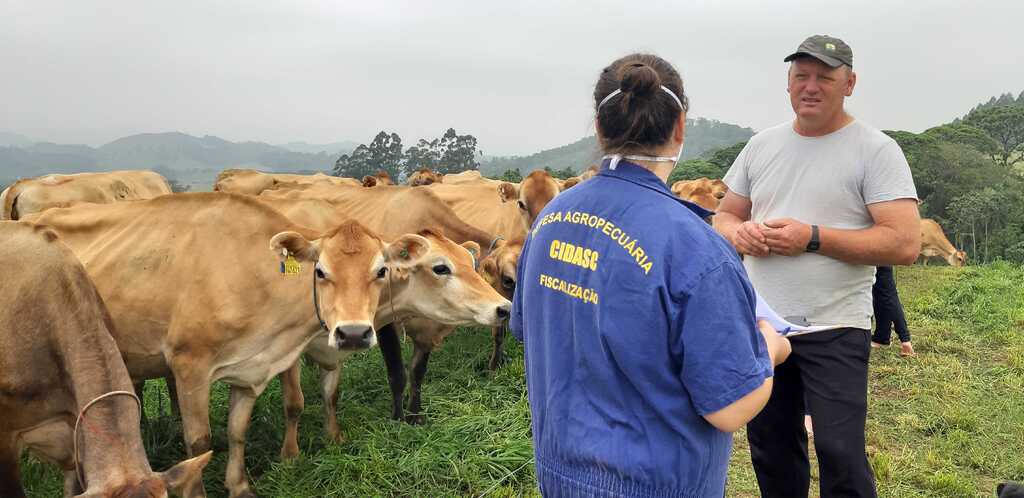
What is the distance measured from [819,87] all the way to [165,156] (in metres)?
146

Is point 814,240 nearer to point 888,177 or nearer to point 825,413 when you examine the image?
point 888,177

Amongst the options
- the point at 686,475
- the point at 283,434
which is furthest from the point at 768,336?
the point at 283,434

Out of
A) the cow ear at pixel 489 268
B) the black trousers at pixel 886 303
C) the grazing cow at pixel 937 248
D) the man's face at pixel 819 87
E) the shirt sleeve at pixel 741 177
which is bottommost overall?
the grazing cow at pixel 937 248

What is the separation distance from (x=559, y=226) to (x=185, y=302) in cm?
332

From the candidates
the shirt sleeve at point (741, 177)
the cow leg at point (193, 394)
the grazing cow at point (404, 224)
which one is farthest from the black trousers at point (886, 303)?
the cow leg at point (193, 394)

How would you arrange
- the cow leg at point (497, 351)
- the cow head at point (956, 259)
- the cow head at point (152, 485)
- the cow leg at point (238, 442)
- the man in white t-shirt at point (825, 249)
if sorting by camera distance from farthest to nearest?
the cow head at point (956, 259)
the cow leg at point (497, 351)
the cow leg at point (238, 442)
the man in white t-shirt at point (825, 249)
the cow head at point (152, 485)

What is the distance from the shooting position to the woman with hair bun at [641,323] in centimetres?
145

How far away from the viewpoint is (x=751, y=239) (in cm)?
287

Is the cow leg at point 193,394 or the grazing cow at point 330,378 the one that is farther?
the grazing cow at point 330,378

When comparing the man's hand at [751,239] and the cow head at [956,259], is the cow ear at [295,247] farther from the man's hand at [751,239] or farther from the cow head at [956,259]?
the cow head at [956,259]

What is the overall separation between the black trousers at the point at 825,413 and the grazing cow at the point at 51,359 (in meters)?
2.72

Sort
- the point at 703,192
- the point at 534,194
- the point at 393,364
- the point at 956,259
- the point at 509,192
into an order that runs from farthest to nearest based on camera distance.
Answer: the point at 956,259
the point at 703,192
the point at 509,192
the point at 534,194
the point at 393,364

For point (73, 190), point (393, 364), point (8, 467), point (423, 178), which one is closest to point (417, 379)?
point (393, 364)

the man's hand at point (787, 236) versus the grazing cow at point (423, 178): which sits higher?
the man's hand at point (787, 236)
